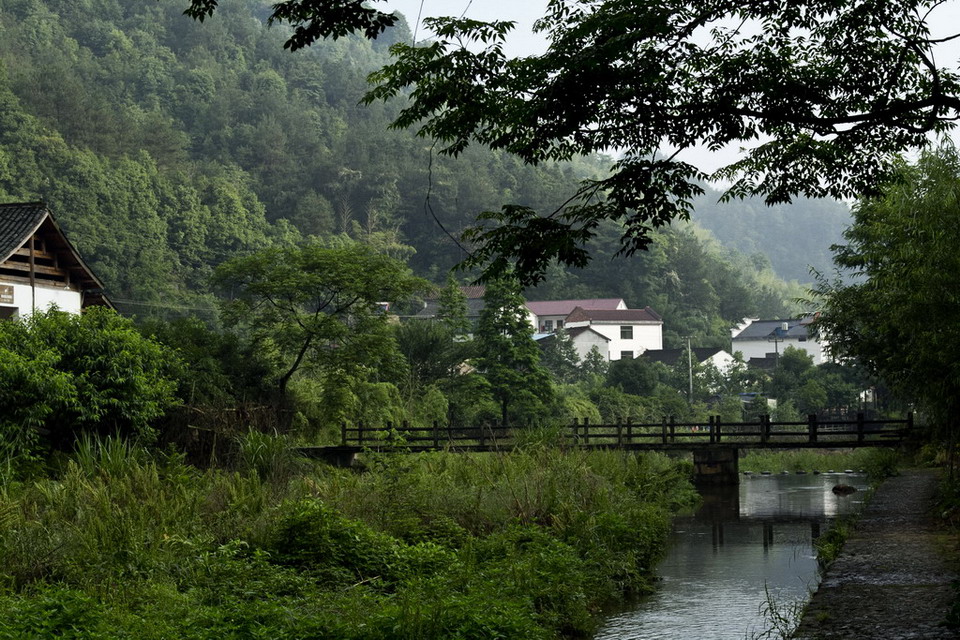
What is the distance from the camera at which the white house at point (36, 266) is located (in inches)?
1094

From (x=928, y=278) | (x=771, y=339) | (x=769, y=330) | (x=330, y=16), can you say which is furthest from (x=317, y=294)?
(x=769, y=330)

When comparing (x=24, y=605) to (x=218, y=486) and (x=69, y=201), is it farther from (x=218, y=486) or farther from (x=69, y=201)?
(x=69, y=201)

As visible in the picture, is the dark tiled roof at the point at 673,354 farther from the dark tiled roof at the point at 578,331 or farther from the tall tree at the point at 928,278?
the tall tree at the point at 928,278

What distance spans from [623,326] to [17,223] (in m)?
51.9

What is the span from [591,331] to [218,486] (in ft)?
193

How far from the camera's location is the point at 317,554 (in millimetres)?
10547

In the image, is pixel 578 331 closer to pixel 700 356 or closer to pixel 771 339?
pixel 700 356

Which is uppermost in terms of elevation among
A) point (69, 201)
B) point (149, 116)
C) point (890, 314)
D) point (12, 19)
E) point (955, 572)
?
point (12, 19)

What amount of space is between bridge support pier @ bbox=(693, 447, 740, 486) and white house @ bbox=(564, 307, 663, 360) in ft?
141

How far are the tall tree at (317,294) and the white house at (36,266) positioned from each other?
4.03 meters

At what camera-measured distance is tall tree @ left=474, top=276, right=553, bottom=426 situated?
3875 cm

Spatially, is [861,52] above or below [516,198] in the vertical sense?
below

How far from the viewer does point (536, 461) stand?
59.5ft

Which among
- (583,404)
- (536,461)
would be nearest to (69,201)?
(583,404)
